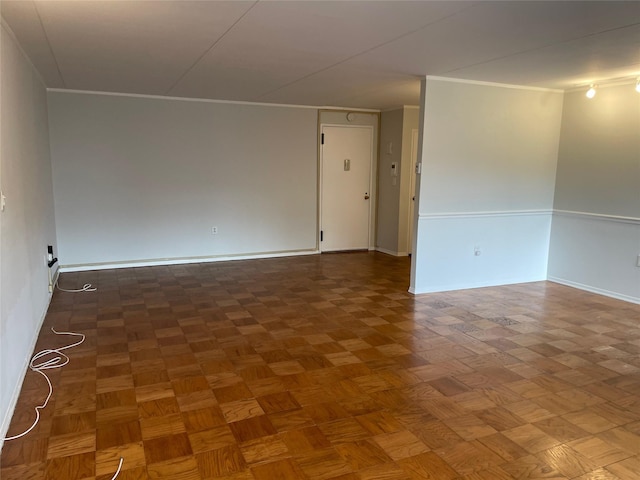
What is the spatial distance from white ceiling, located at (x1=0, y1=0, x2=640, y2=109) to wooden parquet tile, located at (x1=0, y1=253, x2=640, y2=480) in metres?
2.24

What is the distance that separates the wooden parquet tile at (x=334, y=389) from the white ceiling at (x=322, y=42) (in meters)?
2.24

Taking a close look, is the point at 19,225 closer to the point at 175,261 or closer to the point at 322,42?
the point at 322,42

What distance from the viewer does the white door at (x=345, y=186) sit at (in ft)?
22.8

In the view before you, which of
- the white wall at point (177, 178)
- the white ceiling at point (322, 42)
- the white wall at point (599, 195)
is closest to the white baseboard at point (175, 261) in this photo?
the white wall at point (177, 178)

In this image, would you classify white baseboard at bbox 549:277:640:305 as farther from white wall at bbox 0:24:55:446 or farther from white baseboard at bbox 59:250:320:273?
white wall at bbox 0:24:55:446

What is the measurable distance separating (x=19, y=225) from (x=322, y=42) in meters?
2.47

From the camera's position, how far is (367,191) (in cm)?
731

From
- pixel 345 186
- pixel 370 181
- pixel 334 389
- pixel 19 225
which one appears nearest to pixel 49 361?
pixel 19 225

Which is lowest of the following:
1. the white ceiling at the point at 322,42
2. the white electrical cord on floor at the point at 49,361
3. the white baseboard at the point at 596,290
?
the white electrical cord on floor at the point at 49,361

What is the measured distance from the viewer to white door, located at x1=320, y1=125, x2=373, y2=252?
695 centimetres

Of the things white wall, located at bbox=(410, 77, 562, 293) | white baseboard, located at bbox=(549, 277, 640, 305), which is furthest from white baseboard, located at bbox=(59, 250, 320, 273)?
white baseboard, located at bbox=(549, 277, 640, 305)

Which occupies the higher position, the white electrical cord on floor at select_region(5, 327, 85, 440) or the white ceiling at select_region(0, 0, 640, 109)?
the white ceiling at select_region(0, 0, 640, 109)

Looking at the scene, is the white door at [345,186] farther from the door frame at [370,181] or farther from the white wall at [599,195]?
the white wall at [599,195]

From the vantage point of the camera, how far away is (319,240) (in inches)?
278
